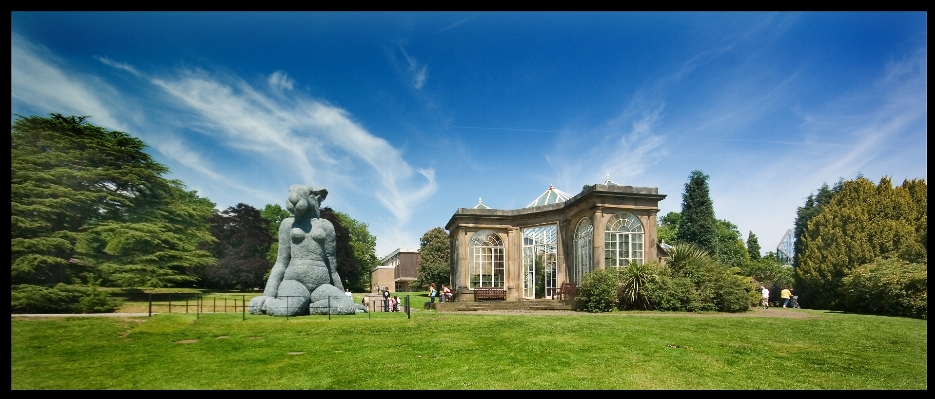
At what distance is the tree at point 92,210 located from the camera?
35.9 ft

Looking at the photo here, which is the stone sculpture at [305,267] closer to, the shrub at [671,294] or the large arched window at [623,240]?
the shrub at [671,294]

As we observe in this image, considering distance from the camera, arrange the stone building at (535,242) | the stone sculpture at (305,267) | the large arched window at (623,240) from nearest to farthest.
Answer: the stone sculpture at (305,267) → the large arched window at (623,240) → the stone building at (535,242)

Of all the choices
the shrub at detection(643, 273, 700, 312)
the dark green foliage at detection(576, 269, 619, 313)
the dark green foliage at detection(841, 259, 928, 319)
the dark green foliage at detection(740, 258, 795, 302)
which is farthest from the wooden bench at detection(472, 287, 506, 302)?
the dark green foliage at detection(740, 258, 795, 302)

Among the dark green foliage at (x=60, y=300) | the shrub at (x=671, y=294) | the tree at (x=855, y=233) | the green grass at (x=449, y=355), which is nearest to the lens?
the green grass at (x=449, y=355)

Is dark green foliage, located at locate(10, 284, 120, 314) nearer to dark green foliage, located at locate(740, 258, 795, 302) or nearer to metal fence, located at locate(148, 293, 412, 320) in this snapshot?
metal fence, located at locate(148, 293, 412, 320)

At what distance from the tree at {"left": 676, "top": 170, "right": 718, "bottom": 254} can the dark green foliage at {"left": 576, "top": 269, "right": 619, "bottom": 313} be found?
2671 centimetres

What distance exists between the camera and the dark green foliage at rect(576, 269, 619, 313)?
1551 cm

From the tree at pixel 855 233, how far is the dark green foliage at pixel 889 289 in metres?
1.65

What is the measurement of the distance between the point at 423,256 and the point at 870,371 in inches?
1387

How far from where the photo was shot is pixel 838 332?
34.9 feet

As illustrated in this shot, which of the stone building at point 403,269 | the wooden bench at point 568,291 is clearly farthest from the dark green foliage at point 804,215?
the stone building at point 403,269

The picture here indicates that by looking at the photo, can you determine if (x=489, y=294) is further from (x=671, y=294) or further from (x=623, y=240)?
(x=671, y=294)
